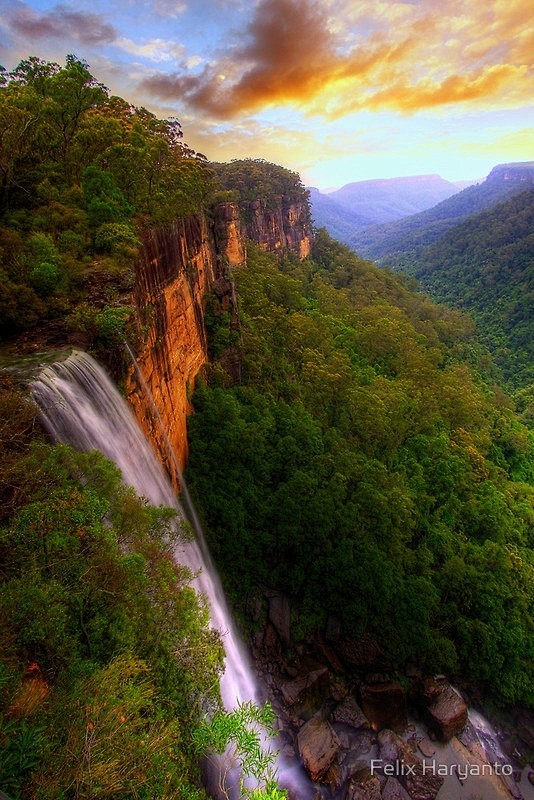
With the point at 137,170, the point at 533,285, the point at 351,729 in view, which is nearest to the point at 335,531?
the point at 351,729

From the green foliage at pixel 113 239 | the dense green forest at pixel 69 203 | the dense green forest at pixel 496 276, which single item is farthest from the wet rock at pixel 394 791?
the dense green forest at pixel 496 276

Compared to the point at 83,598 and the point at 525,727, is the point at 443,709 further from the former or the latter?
the point at 83,598

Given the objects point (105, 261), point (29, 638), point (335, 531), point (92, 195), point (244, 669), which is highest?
point (92, 195)

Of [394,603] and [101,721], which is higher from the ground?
[101,721]

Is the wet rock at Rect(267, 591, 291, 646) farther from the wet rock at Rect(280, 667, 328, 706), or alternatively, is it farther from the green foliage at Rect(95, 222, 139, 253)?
the green foliage at Rect(95, 222, 139, 253)

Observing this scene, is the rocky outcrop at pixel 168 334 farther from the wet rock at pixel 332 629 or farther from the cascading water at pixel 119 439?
the wet rock at pixel 332 629

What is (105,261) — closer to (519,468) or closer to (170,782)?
(170,782)

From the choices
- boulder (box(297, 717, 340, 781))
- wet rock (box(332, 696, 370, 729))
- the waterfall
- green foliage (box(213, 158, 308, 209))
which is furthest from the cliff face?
green foliage (box(213, 158, 308, 209))
